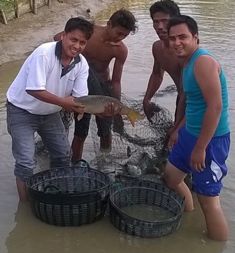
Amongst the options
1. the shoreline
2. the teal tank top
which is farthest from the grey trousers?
the shoreline

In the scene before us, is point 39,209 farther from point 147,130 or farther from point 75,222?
point 147,130

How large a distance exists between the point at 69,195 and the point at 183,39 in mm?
1639

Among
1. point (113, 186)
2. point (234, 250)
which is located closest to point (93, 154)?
point (113, 186)

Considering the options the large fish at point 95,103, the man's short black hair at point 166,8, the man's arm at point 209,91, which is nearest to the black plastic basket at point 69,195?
the large fish at point 95,103

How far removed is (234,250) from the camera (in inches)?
Answer: 177

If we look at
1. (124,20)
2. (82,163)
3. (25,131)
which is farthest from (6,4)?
(25,131)

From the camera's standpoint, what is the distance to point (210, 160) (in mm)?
4219

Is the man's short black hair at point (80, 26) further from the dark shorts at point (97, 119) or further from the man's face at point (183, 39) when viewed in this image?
the dark shorts at point (97, 119)

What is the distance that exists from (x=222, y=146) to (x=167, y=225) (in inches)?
34.2

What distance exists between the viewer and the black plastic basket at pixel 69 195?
4.52m

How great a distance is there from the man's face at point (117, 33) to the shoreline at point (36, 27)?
5751mm

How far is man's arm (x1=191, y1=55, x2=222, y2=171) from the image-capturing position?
391 centimetres

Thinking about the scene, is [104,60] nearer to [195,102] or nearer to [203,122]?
[195,102]

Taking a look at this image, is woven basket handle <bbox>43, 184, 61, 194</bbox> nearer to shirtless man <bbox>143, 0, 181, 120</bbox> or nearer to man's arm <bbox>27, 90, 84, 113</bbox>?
man's arm <bbox>27, 90, 84, 113</bbox>
